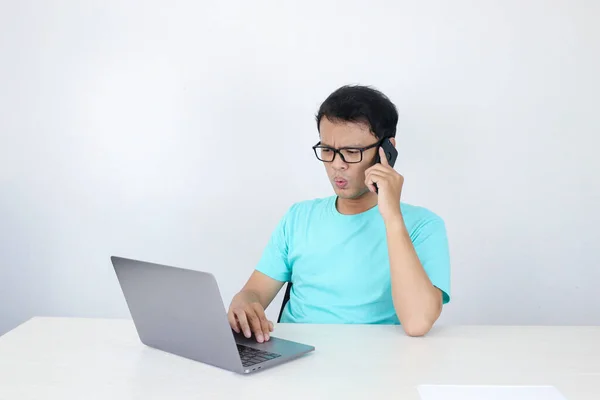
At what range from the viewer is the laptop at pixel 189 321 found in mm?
1444

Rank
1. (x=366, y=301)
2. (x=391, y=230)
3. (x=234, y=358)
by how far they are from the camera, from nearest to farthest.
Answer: (x=234, y=358) → (x=391, y=230) → (x=366, y=301)

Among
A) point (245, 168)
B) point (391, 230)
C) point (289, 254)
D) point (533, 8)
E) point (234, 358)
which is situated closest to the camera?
point (234, 358)

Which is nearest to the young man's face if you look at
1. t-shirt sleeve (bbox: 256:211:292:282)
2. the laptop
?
t-shirt sleeve (bbox: 256:211:292:282)

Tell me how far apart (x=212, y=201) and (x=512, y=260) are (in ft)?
4.73

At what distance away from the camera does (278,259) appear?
2.32m

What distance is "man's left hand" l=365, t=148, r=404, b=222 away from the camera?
194 centimetres

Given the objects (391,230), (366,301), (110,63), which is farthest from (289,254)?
(110,63)

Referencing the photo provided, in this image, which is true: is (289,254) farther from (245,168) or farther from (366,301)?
(245,168)

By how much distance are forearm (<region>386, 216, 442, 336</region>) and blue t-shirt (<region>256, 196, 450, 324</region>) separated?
0.13m

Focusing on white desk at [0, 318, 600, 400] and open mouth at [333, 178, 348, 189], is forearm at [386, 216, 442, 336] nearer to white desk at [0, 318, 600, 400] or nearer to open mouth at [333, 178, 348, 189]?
white desk at [0, 318, 600, 400]

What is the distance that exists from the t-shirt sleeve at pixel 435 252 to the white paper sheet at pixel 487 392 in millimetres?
600

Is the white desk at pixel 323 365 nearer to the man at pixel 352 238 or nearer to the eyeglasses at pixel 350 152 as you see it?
the man at pixel 352 238

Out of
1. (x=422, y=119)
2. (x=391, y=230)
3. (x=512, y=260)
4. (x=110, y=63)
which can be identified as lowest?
(x=512, y=260)

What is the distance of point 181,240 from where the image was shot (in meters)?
3.29
